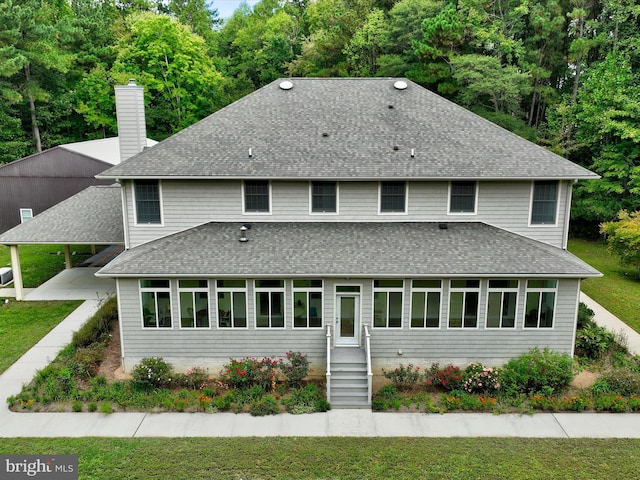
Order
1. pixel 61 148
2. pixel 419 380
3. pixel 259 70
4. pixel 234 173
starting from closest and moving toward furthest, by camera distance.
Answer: pixel 419 380, pixel 234 173, pixel 61 148, pixel 259 70

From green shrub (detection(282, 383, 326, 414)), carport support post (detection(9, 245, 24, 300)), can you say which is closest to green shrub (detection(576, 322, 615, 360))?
green shrub (detection(282, 383, 326, 414))

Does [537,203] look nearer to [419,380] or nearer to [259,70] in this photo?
[419,380]

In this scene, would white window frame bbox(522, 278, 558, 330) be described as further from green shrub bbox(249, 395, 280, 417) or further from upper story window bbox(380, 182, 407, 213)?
green shrub bbox(249, 395, 280, 417)

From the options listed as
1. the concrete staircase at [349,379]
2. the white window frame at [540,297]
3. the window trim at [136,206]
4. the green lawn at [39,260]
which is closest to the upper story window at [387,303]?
the concrete staircase at [349,379]

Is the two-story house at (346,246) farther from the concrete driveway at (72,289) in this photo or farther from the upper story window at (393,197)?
the concrete driveway at (72,289)

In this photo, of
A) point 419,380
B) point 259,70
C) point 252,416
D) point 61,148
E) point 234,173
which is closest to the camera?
point 252,416

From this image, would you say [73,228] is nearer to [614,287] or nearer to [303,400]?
[303,400]

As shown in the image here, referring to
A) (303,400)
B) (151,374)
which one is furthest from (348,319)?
(151,374)

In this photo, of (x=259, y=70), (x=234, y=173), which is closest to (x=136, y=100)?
(x=234, y=173)
